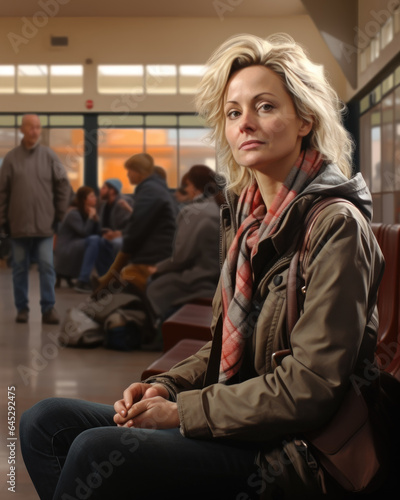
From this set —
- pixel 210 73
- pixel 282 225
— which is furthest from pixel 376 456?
pixel 210 73

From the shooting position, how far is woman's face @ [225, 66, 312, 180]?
1.44 meters

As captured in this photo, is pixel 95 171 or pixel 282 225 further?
pixel 95 171

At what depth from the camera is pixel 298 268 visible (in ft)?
4.23

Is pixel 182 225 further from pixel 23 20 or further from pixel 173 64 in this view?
pixel 23 20

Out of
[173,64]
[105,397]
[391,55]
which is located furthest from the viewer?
[173,64]

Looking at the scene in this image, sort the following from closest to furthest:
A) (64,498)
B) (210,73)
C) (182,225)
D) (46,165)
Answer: (64,498), (210,73), (182,225), (46,165)

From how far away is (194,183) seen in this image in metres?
5.10

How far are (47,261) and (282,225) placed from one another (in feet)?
17.6

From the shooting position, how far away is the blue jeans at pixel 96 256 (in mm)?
8914

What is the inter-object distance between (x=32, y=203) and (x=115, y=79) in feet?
27.7

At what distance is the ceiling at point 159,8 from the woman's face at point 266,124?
12.6 meters

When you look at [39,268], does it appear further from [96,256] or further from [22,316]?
[96,256]

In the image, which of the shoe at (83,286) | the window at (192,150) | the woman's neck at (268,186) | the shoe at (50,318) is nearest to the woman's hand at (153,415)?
the woman's neck at (268,186)

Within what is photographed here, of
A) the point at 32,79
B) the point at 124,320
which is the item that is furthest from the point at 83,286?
the point at 32,79
